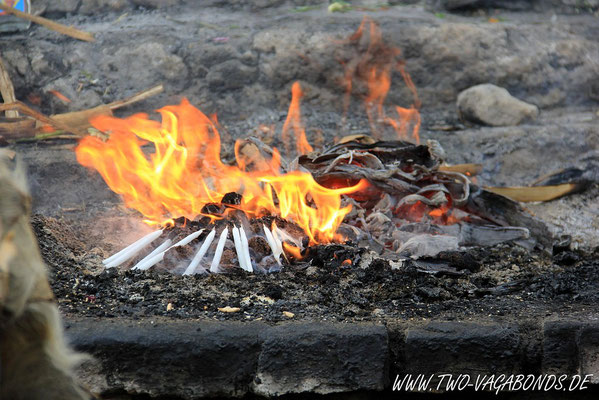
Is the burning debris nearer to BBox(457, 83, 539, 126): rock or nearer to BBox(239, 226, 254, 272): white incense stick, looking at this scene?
BBox(239, 226, 254, 272): white incense stick

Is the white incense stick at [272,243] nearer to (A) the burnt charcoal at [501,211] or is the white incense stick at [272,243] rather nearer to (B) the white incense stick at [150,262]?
(B) the white incense stick at [150,262]

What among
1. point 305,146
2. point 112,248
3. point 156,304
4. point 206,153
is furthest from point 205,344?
point 305,146

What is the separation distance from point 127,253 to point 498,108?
387 cm

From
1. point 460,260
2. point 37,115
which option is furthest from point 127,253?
point 37,115

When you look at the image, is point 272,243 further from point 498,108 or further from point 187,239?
point 498,108

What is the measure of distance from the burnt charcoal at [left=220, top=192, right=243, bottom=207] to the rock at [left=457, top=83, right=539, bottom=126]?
2.97 m

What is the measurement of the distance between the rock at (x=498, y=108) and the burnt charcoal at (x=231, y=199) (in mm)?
2966

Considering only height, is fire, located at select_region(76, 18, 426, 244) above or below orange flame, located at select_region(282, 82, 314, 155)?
above

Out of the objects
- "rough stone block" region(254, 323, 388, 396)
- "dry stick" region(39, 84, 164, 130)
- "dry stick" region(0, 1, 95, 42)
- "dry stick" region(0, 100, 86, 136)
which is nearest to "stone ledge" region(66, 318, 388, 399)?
"rough stone block" region(254, 323, 388, 396)

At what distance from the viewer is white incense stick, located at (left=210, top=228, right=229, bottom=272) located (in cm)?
326

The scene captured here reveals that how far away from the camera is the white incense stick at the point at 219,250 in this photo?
3.26 metres

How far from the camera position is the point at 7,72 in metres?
5.70

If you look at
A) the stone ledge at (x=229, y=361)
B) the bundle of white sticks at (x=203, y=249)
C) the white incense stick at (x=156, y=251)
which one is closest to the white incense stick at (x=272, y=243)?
the bundle of white sticks at (x=203, y=249)

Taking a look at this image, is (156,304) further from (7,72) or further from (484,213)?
(7,72)
